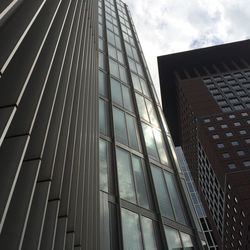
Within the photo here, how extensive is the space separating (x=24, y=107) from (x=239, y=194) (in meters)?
56.9

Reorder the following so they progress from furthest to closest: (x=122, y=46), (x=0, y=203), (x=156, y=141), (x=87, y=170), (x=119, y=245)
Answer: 1. (x=122, y=46)
2. (x=156, y=141)
3. (x=119, y=245)
4. (x=87, y=170)
5. (x=0, y=203)

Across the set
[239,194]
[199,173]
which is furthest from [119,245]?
[199,173]

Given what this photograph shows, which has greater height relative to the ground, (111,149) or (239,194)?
(239,194)

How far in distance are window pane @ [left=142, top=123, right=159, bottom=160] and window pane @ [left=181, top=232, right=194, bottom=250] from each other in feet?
15.6

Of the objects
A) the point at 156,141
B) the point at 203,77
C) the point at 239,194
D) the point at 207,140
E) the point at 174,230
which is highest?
the point at 203,77

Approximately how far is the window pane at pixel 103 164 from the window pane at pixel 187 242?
4008 mm

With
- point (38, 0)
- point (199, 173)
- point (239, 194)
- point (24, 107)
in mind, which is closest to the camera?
point (24, 107)

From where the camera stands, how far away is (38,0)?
4.83 metres

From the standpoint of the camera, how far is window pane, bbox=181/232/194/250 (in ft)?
42.8

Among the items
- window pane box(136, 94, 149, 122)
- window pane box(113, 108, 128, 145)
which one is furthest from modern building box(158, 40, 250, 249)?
window pane box(113, 108, 128, 145)

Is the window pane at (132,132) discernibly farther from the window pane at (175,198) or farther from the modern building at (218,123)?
the modern building at (218,123)

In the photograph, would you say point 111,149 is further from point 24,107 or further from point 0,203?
point 0,203

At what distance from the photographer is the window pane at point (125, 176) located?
1318 centimetres

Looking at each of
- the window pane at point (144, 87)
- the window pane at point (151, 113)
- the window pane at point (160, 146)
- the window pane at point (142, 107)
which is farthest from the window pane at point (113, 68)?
the window pane at point (160, 146)
